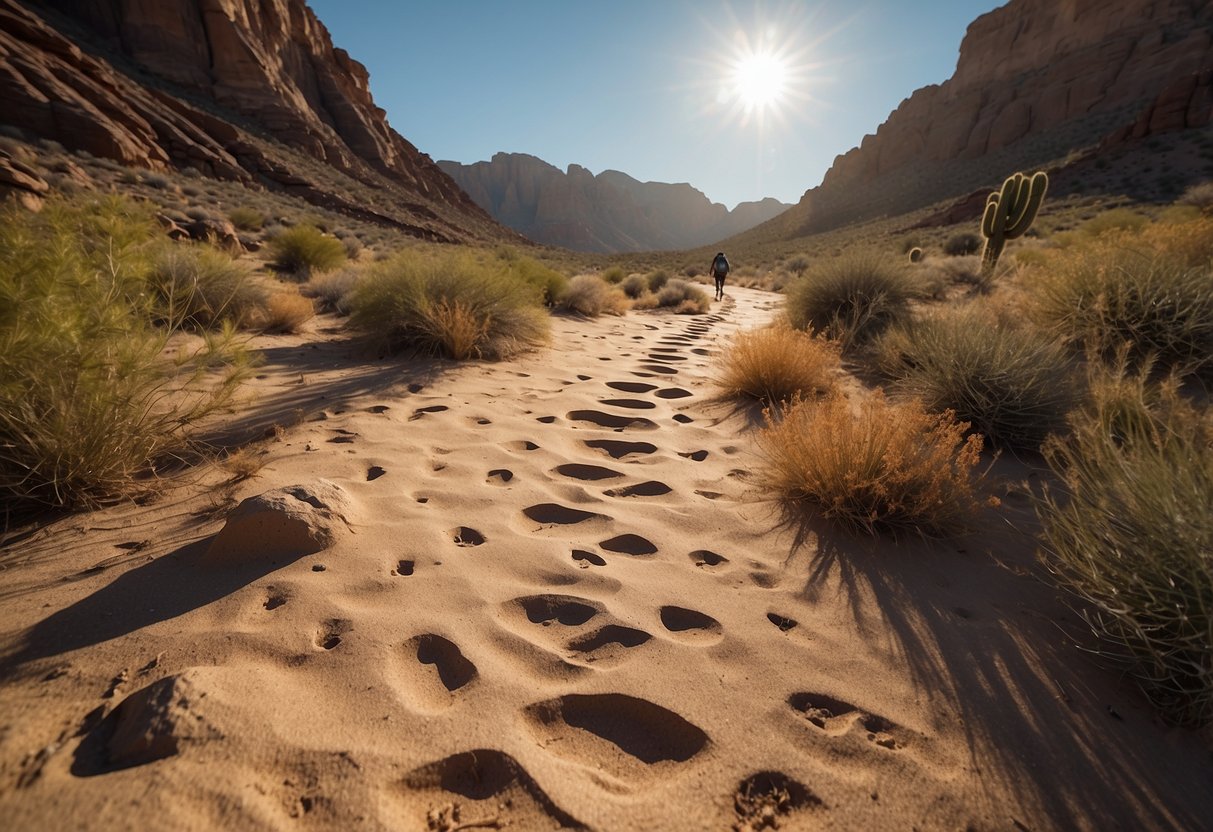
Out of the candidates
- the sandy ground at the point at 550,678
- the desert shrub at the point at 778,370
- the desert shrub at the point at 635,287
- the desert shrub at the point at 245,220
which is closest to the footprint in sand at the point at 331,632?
the sandy ground at the point at 550,678

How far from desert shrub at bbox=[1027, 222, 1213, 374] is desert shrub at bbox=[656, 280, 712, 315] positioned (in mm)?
6170

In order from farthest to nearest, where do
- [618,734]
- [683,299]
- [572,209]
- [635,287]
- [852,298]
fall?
[572,209] < [635,287] < [683,299] < [852,298] < [618,734]

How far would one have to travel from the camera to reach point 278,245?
8.96 meters

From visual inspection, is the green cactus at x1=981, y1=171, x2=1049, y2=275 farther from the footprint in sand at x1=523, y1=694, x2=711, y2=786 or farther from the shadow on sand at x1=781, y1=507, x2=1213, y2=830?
the footprint in sand at x1=523, y1=694, x2=711, y2=786

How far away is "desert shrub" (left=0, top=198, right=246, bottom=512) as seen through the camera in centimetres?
193

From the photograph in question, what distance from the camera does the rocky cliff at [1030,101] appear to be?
3347 centimetres

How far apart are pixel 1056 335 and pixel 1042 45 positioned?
67.5m

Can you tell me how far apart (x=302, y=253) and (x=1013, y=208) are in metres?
13.5

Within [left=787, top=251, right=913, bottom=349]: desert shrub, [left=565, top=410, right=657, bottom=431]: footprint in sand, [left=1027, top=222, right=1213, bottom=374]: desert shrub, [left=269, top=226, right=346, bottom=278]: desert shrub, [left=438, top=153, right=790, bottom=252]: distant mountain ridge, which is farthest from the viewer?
[left=438, top=153, right=790, bottom=252]: distant mountain ridge

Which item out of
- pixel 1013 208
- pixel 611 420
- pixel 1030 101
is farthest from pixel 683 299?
pixel 1030 101

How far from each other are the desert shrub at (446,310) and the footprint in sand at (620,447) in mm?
2272

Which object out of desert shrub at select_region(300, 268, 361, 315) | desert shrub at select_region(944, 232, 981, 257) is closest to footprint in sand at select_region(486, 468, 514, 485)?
desert shrub at select_region(300, 268, 361, 315)

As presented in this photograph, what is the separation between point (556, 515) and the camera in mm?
2312

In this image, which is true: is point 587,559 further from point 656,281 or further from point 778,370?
point 656,281
